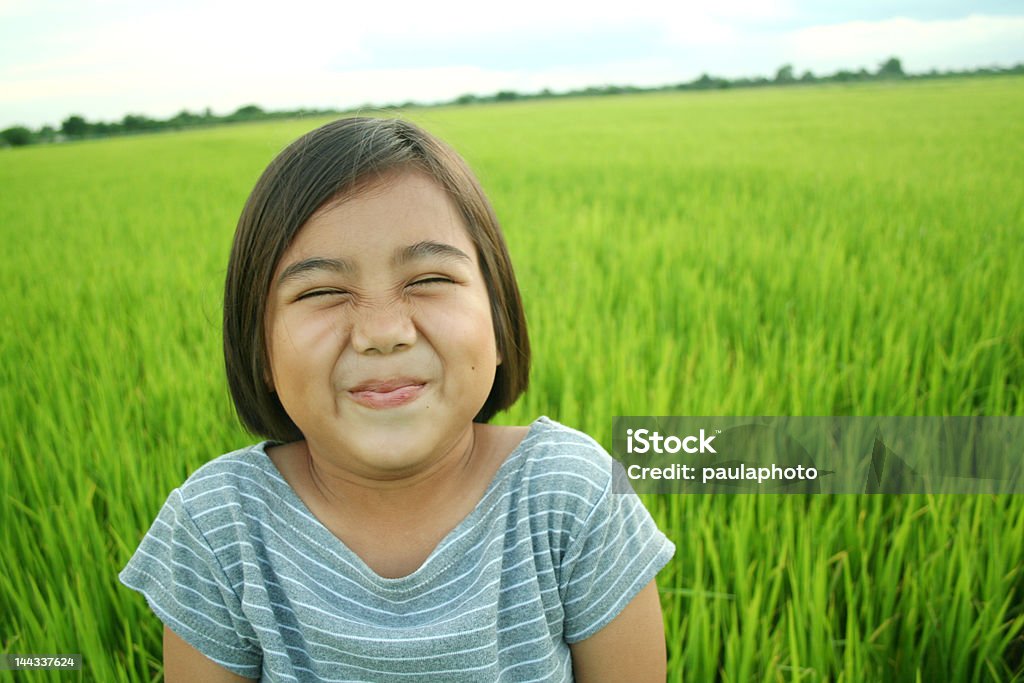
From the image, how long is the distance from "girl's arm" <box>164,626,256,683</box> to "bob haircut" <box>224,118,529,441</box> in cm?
Result: 28

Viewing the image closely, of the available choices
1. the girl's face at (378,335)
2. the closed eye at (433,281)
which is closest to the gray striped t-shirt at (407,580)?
the girl's face at (378,335)

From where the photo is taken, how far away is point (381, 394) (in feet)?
2.32

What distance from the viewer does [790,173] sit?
5.66 m

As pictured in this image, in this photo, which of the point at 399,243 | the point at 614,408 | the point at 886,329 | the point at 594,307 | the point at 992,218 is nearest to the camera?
the point at 399,243

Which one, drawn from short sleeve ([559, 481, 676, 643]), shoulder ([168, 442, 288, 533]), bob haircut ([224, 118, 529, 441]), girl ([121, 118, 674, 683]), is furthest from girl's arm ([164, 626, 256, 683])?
short sleeve ([559, 481, 676, 643])

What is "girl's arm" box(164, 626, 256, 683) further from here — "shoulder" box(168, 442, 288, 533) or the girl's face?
the girl's face

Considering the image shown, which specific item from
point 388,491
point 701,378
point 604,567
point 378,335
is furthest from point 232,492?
point 701,378

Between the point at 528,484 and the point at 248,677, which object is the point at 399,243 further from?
the point at 248,677

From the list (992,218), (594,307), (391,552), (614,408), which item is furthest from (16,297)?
(992,218)

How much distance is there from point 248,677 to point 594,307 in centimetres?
173

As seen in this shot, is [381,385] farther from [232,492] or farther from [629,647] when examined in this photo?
[629,647]

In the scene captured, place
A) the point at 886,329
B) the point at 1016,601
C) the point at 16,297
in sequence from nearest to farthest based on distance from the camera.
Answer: the point at 1016,601 → the point at 886,329 → the point at 16,297

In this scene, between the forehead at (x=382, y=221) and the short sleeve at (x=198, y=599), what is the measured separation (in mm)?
318

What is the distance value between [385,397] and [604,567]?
312mm
